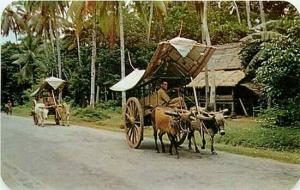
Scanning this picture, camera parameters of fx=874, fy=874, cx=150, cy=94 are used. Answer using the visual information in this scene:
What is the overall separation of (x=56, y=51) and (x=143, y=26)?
2.02 ft

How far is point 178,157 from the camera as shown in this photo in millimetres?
6176

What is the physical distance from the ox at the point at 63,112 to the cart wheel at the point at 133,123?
447 mm

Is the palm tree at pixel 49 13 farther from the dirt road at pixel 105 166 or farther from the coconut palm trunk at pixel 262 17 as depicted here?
the coconut palm trunk at pixel 262 17

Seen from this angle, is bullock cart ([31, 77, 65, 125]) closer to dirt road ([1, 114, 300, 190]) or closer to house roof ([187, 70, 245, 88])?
dirt road ([1, 114, 300, 190])

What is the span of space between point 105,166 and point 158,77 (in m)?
0.78

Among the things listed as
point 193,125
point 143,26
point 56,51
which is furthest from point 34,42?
point 193,125

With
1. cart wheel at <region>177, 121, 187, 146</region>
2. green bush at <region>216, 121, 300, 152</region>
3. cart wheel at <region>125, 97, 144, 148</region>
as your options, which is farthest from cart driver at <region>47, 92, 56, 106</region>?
green bush at <region>216, 121, 300, 152</region>

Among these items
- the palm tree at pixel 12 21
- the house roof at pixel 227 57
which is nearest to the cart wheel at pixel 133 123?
the house roof at pixel 227 57

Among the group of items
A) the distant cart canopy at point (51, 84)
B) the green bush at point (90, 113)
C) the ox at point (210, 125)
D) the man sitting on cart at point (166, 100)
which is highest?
the distant cart canopy at point (51, 84)

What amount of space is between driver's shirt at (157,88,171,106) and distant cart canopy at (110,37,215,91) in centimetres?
11

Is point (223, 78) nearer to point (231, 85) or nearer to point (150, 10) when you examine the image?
point (231, 85)

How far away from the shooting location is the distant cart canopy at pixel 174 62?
601 cm

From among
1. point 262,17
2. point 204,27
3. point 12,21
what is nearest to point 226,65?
point 204,27

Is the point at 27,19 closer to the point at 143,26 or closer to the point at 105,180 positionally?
the point at 143,26
